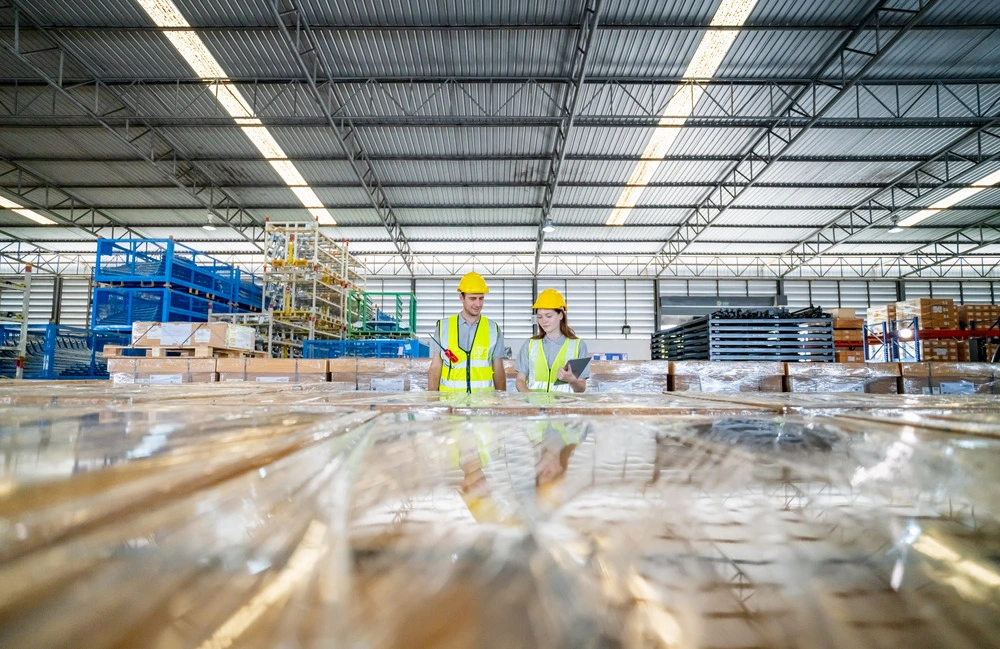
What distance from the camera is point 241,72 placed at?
8.48 meters

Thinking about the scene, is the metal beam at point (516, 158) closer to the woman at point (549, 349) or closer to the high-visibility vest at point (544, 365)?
the woman at point (549, 349)

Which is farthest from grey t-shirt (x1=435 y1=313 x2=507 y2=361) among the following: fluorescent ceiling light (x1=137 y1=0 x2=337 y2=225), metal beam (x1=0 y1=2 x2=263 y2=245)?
metal beam (x1=0 y1=2 x2=263 y2=245)

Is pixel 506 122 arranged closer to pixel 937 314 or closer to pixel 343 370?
pixel 343 370

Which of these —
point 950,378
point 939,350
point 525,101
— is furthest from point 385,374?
point 939,350

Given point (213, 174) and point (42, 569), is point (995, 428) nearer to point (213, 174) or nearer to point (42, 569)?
point (42, 569)

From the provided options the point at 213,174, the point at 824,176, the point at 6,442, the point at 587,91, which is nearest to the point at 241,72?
the point at 213,174

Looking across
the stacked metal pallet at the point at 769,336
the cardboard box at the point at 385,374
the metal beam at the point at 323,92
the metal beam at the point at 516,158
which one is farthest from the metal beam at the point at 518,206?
the cardboard box at the point at 385,374

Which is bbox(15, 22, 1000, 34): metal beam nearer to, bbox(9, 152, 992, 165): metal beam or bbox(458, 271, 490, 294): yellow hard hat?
bbox(9, 152, 992, 165): metal beam

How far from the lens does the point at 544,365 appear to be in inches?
149

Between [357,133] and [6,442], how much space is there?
1071 centimetres

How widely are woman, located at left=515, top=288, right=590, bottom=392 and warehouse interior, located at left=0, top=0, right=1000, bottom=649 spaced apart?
37 mm

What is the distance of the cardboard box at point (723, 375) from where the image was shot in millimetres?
4805

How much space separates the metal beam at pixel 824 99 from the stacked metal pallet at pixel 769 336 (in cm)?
430

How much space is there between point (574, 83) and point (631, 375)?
5622mm
